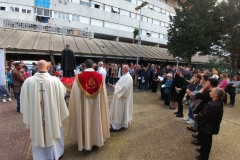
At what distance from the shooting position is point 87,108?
358 cm

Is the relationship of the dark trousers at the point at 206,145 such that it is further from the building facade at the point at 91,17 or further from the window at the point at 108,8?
the window at the point at 108,8

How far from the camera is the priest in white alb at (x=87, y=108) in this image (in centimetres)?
356

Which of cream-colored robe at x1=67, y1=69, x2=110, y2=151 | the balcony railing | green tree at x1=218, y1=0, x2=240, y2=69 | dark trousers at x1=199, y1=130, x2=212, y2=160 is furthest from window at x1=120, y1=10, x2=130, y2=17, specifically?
dark trousers at x1=199, y1=130, x2=212, y2=160

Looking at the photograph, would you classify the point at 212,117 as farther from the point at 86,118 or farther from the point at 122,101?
the point at 86,118

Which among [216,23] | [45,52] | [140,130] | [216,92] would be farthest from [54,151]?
[216,23]

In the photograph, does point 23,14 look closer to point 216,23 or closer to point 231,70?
point 216,23

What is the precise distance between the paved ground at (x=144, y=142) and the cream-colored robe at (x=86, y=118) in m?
0.33

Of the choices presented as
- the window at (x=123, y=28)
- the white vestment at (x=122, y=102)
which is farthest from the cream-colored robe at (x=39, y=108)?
the window at (x=123, y=28)

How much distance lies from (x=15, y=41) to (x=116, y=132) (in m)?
16.6

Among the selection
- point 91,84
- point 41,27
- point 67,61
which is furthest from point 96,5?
point 91,84

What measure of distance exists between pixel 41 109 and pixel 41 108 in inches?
0.8

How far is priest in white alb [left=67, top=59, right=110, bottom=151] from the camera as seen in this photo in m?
3.56

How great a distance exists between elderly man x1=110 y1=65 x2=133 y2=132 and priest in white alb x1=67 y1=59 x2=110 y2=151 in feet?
3.24

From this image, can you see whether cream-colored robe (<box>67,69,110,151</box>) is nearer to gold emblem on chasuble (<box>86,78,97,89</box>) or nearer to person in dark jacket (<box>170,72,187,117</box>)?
gold emblem on chasuble (<box>86,78,97,89</box>)
